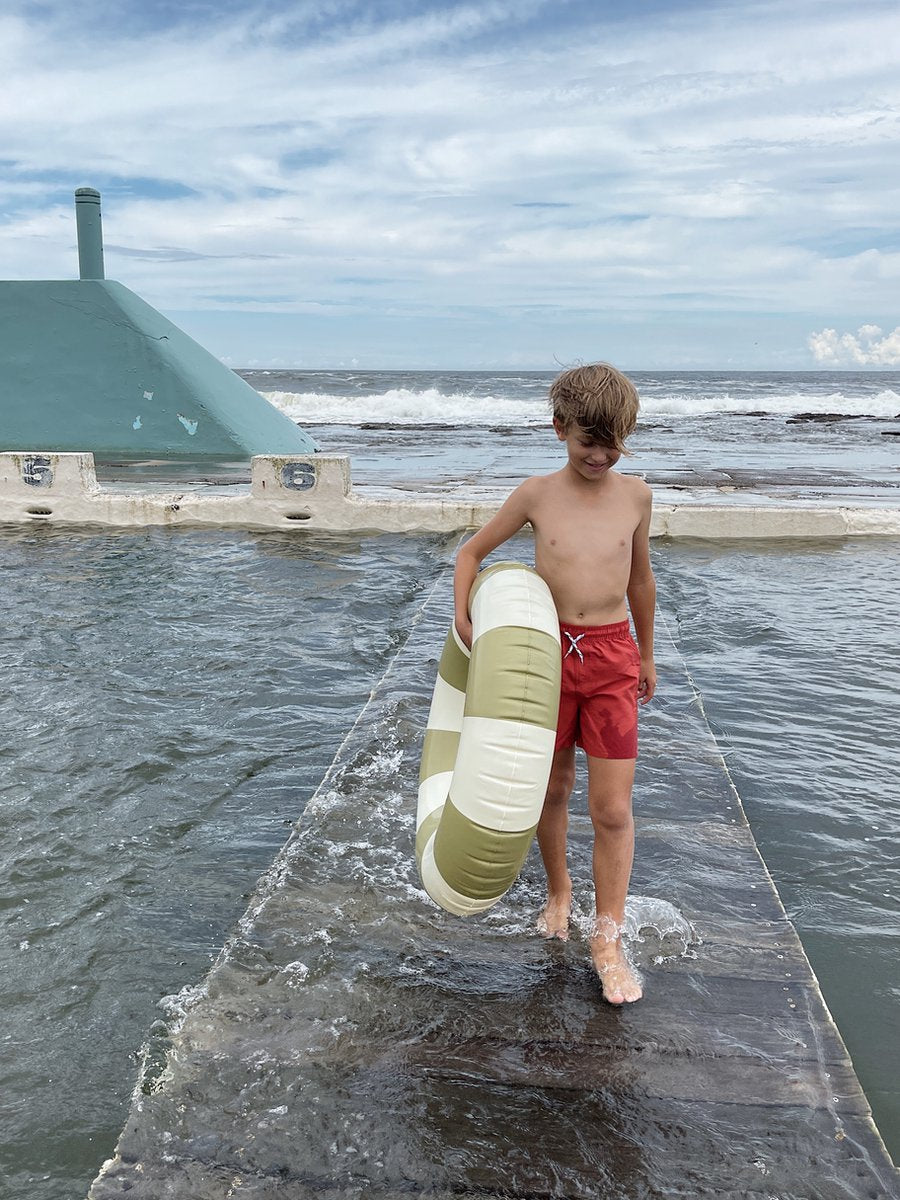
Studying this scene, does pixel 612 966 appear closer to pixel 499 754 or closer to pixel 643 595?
pixel 499 754

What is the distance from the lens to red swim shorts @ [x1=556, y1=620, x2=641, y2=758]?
8.92ft

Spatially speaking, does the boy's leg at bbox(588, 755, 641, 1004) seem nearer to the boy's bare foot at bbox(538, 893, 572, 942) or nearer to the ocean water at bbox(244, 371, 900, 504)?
the boy's bare foot at bbox(538, 893, 572, 942)

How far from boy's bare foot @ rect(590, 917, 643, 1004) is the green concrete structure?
1550 centimetres

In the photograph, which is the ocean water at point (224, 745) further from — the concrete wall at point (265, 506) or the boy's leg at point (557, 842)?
the boy's leg at point (557, 842)

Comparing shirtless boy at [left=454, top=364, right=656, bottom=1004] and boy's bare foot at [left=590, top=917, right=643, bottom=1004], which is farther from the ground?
shirtless boy at [left=454, top=364, right=656, bottom=1004]

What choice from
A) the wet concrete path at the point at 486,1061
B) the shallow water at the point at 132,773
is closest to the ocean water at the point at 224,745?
the shallow water at the point at 132,773

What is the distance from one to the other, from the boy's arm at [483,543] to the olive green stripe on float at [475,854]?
567 millimetres

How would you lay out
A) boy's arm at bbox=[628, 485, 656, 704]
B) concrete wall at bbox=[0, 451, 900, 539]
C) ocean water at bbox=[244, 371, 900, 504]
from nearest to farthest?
boy's arm at bbox=[628, 485, 656, 704], concrete wall at bbox=[0, 451, 900, 539], ocean water at bbox=[244, 371, 900, 504]

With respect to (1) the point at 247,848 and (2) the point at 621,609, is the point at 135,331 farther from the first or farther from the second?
(2) the point at 621,609

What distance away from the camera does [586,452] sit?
263 centimetres

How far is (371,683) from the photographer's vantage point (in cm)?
593

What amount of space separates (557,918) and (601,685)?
815 millimetres

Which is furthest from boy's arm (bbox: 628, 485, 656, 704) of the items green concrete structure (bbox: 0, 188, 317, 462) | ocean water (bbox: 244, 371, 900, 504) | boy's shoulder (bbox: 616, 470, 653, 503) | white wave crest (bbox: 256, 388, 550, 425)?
white wave crest (bbox: 256, 388, 550, 425)

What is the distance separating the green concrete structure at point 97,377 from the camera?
57.0 feet
